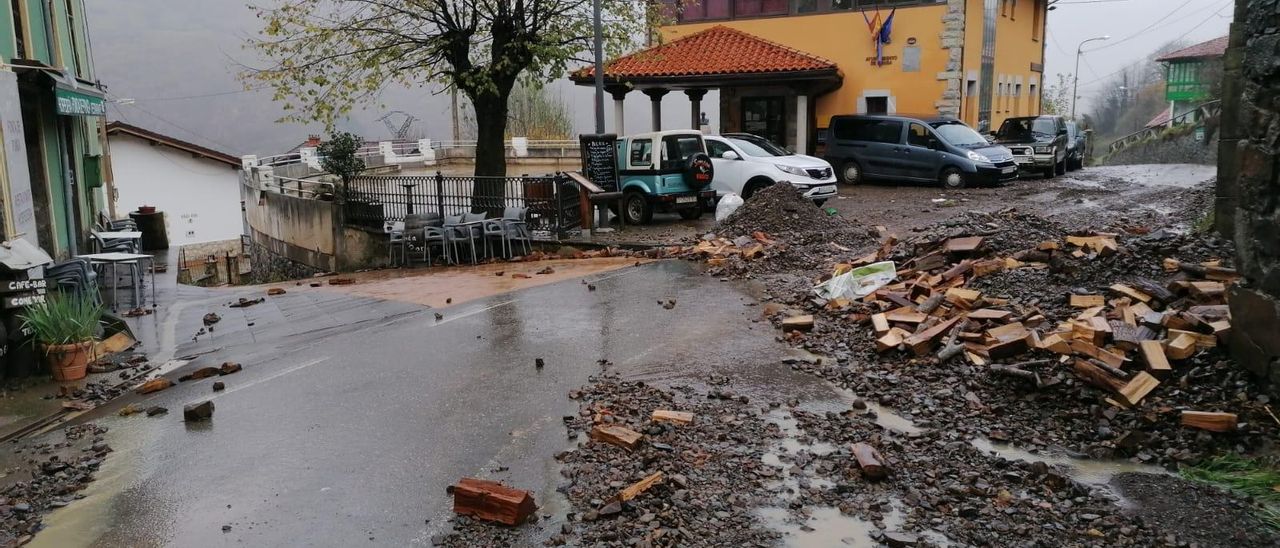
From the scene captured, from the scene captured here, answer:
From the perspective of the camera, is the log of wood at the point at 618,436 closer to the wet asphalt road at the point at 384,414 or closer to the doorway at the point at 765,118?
the wet asphalt road at the point at 384,414

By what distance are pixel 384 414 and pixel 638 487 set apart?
2561 millimetres

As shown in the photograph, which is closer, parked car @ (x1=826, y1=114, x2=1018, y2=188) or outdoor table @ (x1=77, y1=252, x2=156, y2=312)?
outdoor table @ (x1=77, y1=252, x2=156, y2=312)

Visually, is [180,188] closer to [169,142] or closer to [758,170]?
[169,142]

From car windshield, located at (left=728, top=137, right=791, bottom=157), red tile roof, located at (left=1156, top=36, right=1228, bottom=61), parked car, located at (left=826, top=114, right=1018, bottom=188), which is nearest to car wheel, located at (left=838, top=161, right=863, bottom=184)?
parked car, located at (left=826, top=114, right=1018, bottom=188)

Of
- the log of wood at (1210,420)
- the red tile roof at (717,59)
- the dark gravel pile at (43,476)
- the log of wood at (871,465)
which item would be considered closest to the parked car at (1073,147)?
the red tile roof at (717,59)

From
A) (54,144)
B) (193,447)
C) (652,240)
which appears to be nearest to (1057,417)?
(193,447)

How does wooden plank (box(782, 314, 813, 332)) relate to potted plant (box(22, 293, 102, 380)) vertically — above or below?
below

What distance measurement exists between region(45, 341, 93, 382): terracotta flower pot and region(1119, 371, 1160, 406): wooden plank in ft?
27.1

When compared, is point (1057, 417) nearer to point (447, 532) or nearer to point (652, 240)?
point (447, 532)

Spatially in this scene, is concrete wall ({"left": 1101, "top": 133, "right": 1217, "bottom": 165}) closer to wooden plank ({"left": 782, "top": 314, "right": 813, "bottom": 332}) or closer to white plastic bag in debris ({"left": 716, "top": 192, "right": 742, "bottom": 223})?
white plastic bag in debris ({"left": 716, "top": 192, "right": 742, "bottom": 223})

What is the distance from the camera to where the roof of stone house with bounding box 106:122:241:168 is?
38.9 metres

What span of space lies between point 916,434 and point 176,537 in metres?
4.40

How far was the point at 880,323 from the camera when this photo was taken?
8.21 meters

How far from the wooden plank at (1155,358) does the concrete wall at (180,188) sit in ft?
133
